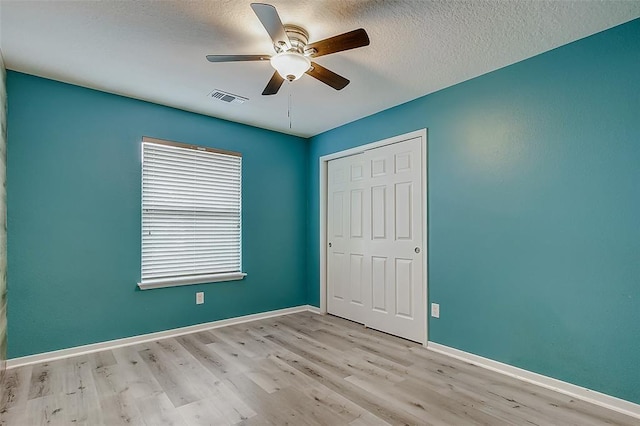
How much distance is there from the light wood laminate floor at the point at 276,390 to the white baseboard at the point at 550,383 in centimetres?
7

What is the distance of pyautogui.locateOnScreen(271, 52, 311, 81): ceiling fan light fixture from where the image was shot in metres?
2.04

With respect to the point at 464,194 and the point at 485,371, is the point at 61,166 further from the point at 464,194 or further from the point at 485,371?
the point at 485,371

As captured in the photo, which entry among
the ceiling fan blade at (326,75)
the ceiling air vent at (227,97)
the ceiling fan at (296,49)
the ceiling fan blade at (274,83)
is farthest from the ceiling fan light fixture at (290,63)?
the ceiling air vent at (227,97)

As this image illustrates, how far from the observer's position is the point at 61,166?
294 centimetres

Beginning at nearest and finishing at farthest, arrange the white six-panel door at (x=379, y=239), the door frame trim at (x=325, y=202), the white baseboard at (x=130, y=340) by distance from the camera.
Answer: the white baseboard at (x=130, y=340), the door frame trim at (x=325, y=202), the white six-panel door at (x=379, y=239)

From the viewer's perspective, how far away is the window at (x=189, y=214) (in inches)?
135

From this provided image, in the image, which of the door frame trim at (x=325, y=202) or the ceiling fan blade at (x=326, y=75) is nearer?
the ceiling fan blade at (x=326, y=75)

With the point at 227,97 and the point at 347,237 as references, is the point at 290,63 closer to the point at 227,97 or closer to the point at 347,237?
the point at 227,97

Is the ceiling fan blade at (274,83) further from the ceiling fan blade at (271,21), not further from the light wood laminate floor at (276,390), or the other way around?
the light wood laminate floor at (276,390)

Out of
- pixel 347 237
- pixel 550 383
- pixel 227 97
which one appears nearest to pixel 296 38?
pixel 227 97

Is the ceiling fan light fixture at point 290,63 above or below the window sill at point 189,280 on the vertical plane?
above

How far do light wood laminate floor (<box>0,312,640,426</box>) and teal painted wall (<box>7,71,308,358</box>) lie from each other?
0.33 m

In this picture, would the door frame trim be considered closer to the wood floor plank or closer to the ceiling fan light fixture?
the ceiling fan light fixture

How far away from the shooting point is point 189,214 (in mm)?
3680
